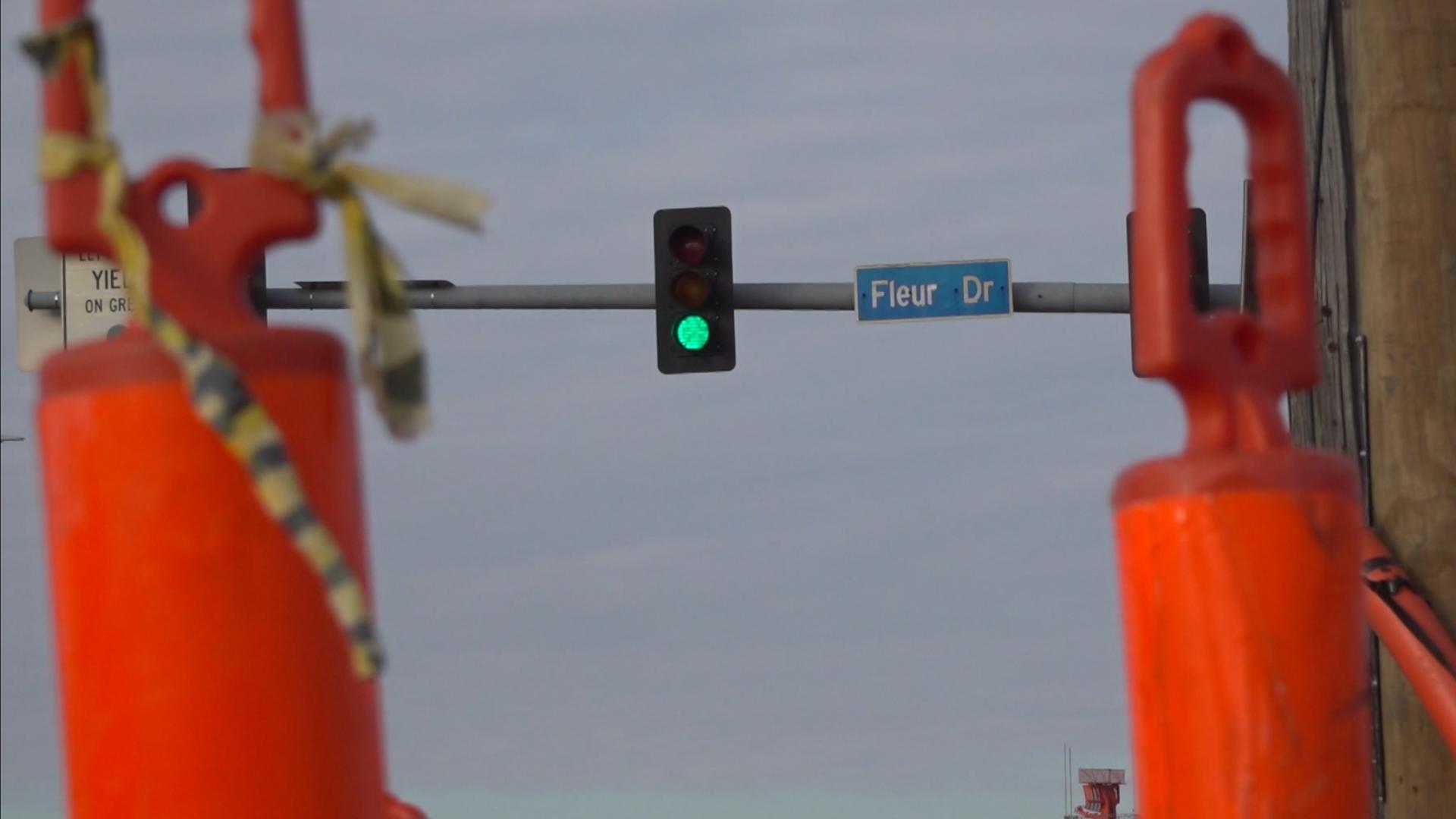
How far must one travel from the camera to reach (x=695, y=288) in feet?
36.8

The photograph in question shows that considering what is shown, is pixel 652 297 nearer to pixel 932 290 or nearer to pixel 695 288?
pixel 695 288

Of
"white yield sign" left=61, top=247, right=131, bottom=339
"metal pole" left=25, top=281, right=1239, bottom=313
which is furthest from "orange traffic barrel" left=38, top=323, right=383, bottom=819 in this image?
"metal pole" left=25, top=281, right=1239, bottom=313

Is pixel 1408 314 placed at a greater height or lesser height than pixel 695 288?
lesser

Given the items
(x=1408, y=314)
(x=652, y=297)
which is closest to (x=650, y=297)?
(x=652, y=297)

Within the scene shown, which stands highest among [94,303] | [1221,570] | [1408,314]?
[94,303]

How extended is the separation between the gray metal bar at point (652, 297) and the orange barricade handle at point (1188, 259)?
30.6ft

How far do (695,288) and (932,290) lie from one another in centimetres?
125

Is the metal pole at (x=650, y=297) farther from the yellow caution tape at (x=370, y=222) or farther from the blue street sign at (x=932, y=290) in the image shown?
the yellow caution tape at (x=370, y=222)

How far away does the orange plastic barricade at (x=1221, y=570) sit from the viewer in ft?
5.18

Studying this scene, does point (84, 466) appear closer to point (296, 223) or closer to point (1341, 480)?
point (296, 223)

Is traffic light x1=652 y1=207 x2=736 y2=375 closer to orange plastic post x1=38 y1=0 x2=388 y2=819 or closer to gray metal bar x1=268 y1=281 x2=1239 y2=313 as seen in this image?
gray metal bar x1=268 y1=281 x2=1239 y2=313

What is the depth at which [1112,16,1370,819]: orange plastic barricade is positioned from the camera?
1.58m

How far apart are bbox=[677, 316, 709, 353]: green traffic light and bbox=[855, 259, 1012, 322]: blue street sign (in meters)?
0.80

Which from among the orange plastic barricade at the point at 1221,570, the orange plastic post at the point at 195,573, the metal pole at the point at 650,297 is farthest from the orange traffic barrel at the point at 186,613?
the metal pole at the point at 650,297
